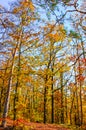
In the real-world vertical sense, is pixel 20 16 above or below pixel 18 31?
above

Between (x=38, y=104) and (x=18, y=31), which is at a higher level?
(x=18, y=31)

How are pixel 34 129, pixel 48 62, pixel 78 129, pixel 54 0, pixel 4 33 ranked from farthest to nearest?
pixel 48 62 → pixel 78 129 → pixel 4 33 → pixel 34 129 → pixel 54 0

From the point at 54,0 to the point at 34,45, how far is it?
327 inches

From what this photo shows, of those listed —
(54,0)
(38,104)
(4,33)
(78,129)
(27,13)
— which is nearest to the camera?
(54,0)

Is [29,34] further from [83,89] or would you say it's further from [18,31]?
[83,89]

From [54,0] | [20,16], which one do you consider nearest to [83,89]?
[20,16]

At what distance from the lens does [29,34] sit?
18.3 meters

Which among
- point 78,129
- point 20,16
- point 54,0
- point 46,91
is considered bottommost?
point 78,129

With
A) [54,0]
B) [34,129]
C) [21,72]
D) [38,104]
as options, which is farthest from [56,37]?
[38,104]

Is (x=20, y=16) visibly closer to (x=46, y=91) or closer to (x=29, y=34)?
(x=29, y=34)

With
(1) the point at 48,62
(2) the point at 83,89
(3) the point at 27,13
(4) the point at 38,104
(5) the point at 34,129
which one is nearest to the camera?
(5) the point at 34,129

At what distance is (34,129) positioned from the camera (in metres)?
15.4

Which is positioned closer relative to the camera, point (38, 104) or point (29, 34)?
point (29, 34)

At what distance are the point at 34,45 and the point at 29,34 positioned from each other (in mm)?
963
